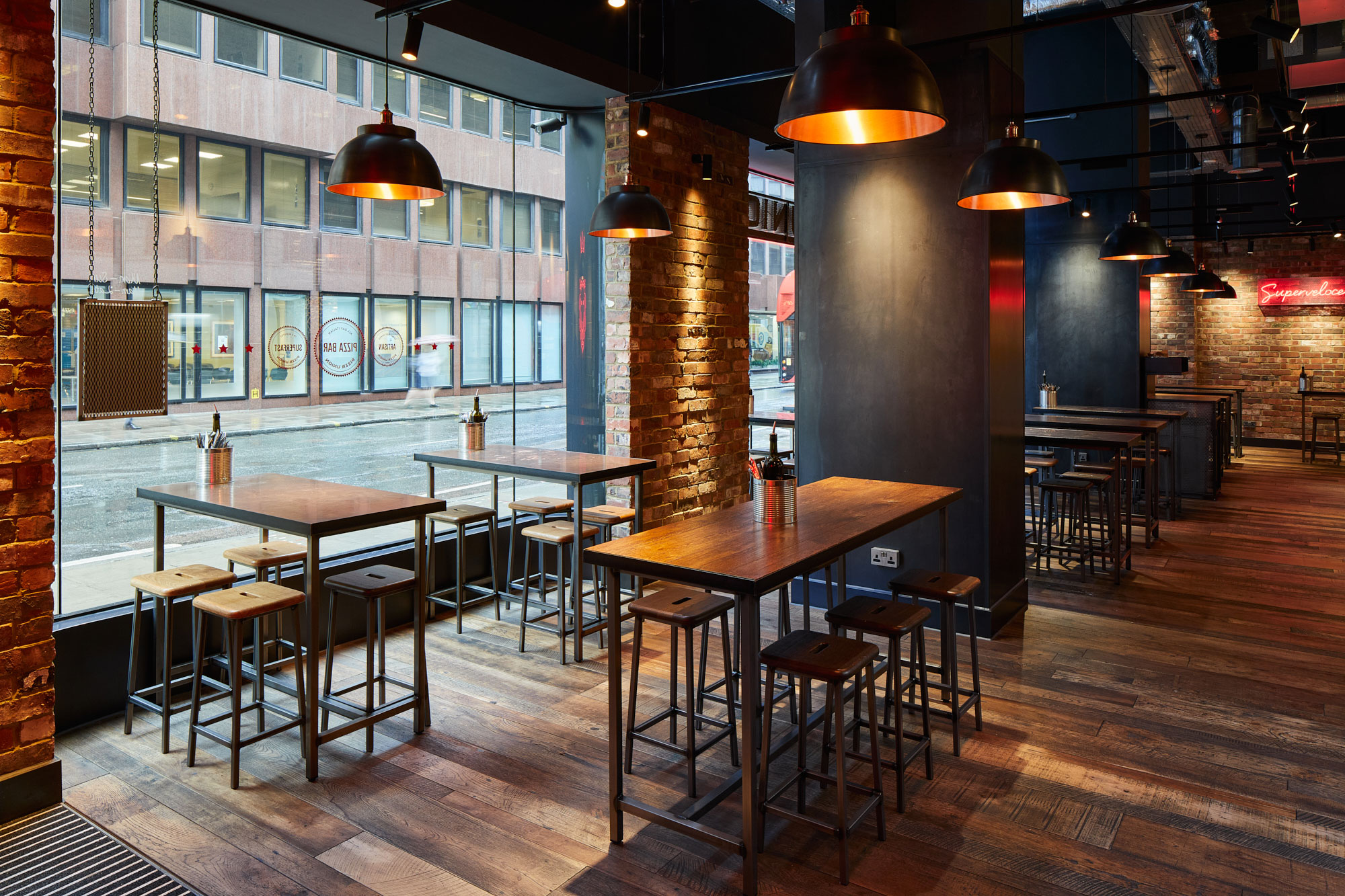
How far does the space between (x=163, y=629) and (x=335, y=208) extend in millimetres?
2170

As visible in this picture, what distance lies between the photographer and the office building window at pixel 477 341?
5145mm

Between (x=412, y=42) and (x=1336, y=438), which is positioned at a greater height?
(x=412, y=42)

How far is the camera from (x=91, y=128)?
3.42m

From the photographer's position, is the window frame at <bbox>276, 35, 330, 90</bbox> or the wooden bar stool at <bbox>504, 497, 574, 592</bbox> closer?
the window frame at <bbox>276, 35, 330, 90</bbox>

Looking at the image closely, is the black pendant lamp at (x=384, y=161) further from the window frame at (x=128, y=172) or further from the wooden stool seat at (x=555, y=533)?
the wooden stool seat at (x=555, y=533)

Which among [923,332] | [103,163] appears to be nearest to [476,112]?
[103,163]

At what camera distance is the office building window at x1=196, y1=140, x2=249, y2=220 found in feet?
12.5

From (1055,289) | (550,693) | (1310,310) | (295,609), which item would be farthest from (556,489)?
(1310,310)

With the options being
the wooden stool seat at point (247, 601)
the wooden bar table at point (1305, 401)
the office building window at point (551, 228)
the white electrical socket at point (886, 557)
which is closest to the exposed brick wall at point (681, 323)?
the office building window at point (551, 228)

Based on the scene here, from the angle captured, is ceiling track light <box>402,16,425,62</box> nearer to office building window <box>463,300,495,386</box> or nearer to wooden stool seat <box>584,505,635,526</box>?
office building window <box>463,300,495,386</box>

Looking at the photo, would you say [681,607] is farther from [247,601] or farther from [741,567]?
[247,601]

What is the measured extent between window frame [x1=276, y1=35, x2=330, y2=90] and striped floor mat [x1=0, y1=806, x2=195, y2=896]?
3.26 m

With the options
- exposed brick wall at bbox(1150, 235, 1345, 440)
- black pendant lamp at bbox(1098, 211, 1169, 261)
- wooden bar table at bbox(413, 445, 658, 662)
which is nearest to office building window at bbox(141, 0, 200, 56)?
wooden bar table at bbox(413, 445, 658, 662)

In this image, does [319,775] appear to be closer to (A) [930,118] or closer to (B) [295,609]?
(B) [295,609]
